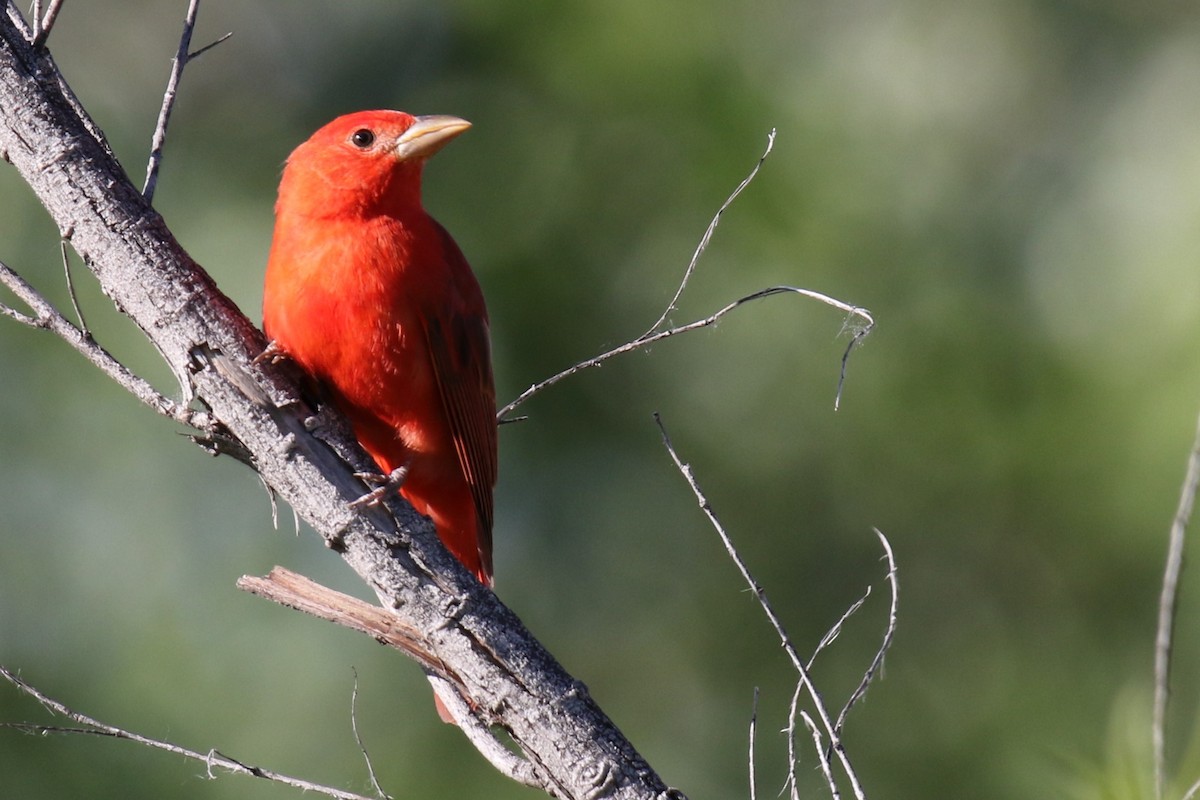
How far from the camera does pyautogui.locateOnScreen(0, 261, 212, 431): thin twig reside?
2777 millimetres

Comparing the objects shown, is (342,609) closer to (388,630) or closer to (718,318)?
(388,630)

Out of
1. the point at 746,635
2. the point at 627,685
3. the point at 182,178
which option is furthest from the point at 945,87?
the point at 182,178

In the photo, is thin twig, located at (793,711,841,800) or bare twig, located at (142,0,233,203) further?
bare twig, located at (142,0,233,203)

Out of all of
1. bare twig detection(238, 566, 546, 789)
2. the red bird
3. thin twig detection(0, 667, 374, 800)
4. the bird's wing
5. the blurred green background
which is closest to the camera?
thin twig detection(0, 667, 374, 800)

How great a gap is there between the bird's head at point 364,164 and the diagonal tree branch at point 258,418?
108 centimetres

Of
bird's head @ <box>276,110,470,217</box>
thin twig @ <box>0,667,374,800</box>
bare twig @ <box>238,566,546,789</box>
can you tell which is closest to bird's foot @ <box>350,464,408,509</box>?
bare twig @ <box>238,566,546,789</box>

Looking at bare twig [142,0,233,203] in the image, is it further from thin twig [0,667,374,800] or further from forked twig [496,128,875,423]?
thin twig [0,667,374,800]

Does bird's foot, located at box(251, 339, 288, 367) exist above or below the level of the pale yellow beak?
below

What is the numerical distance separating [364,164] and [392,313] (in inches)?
22.2

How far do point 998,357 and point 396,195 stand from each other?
11.5ft

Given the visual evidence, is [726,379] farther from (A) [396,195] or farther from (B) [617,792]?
(B) [617,792]

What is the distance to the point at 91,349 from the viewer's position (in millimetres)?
2789

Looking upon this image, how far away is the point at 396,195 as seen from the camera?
4.04 m

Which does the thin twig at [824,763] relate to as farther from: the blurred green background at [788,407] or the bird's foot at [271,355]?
the blurred green background at [788,407]
